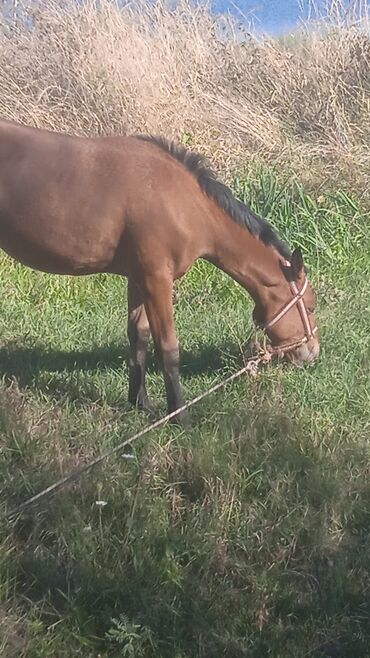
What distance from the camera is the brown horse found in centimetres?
507

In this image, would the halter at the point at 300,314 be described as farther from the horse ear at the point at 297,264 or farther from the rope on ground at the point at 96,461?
the rope on ground at the point at 96,461

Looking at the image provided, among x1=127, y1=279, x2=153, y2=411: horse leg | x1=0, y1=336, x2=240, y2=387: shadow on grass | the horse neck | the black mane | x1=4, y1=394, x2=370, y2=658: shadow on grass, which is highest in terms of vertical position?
the black mane

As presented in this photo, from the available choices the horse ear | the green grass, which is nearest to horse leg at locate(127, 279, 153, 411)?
the green grass

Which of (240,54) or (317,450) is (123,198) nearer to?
(317,450)

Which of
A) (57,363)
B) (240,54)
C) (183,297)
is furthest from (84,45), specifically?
(57,363)

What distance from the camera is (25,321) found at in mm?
6902

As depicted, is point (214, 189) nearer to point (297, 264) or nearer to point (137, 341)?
point (297, 264)

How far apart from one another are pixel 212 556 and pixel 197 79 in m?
7.35

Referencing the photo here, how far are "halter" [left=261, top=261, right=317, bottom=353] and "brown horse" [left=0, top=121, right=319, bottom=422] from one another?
20 centimetres

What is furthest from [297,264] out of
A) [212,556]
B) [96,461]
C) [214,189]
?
[212,556]

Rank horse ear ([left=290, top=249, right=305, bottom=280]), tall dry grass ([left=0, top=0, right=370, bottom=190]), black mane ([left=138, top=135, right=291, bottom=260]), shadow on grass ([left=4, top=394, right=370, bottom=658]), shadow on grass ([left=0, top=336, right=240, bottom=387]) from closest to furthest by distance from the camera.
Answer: shadow on grass ([left=4, top=394, right=370, bottom=658]) < black mane ([left=138, top=135, right=291, bottom=260]) < horse ear ([left=290, top=249, right=305, bottom=280]) < shadow on grass ([left=0, top=336, right=240, bottom=387]) < tall dry grass ([left=0, top=0, right=370, bottom=190])

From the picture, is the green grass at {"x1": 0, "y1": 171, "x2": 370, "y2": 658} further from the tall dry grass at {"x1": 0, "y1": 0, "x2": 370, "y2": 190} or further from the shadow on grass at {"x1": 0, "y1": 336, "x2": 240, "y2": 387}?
the tall dry grass at {"x1": 0, "y1": 0, "x2": 370, "y2": 190}

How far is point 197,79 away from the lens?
1023cm

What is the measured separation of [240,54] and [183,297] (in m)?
4.30
